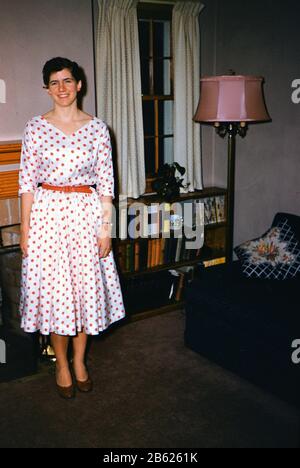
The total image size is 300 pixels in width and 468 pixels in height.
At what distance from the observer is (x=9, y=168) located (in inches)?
112

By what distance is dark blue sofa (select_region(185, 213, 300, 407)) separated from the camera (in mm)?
2500

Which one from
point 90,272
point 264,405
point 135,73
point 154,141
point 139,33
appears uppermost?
point 139,33

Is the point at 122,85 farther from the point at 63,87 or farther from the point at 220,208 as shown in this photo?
the point at 220,208

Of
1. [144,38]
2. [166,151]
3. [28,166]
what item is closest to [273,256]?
[166,151]

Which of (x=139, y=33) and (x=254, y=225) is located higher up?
(x=139, y=33)

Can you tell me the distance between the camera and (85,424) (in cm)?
234

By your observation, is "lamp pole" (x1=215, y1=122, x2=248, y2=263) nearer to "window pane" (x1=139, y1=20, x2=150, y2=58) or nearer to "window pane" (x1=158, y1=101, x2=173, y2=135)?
"window pane" (x1=158, y1=101, x2=173, y2=135)

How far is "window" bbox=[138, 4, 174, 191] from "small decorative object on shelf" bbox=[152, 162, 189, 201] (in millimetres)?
289

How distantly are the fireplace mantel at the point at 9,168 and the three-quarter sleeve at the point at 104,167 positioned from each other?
0.59m

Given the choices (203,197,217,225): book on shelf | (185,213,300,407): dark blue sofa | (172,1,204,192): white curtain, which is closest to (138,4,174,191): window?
(172,1,204,192): white curtain

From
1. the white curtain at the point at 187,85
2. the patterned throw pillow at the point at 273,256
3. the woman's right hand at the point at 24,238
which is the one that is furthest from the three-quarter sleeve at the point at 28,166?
the white curtain at the point at 187,85
